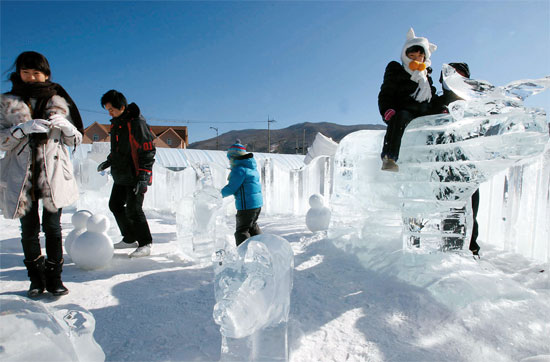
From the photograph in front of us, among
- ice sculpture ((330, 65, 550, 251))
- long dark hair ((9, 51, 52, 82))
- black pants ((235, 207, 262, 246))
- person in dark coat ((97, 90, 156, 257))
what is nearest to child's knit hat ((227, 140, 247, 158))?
black pants ((235, 207, 262, 246))

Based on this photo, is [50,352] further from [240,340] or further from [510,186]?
[510,186]

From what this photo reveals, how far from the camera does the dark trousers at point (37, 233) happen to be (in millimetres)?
2094

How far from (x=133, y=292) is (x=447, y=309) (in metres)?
2.24

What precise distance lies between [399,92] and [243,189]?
1.77 m

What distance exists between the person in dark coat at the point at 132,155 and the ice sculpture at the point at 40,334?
2.16m

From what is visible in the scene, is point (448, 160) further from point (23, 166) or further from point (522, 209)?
point (23, 166)

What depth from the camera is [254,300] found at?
131 cm

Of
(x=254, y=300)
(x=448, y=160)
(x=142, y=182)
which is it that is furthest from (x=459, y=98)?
(x=142, y=182)

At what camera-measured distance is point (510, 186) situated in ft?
11.1

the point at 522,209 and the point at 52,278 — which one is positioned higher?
the point at 522,209

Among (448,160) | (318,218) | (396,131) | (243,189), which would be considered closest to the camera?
(448,160)

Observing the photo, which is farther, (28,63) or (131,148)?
(131,148)

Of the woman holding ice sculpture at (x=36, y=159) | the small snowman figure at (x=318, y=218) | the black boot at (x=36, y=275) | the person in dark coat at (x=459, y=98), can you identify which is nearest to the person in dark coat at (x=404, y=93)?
the person in dark coat at (x=459, y=98)

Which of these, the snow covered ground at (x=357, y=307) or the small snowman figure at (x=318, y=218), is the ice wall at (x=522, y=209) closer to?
the snow covered ground at (x=357, y=307)
